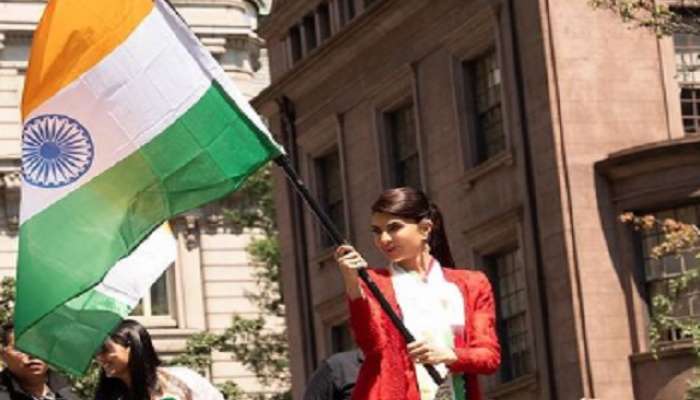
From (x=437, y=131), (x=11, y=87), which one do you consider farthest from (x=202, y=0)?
(x=437, y=131)

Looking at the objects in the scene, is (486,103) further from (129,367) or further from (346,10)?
(129,367)

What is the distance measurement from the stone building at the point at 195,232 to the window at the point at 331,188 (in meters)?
17.3

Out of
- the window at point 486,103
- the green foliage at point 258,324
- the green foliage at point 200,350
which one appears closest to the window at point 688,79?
the window at point 486,103

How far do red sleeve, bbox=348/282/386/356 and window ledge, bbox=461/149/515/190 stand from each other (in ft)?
89.3

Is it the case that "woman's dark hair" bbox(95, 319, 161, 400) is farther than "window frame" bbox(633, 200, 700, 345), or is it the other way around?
"window frame" bbox(633, 200, 700, 345)

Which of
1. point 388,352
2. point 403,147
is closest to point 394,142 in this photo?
point 403,147

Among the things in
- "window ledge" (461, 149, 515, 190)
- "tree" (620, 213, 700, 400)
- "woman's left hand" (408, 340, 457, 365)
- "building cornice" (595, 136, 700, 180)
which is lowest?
"woman's left hand" (408, 340, 457, 365)

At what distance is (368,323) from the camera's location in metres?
11.4

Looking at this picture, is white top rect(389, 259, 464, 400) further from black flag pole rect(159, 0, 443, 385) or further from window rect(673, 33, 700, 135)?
window rect(673, 33, 700, 135)

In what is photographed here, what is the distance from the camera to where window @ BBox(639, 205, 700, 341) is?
3625cm

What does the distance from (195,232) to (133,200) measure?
54433 millimetres

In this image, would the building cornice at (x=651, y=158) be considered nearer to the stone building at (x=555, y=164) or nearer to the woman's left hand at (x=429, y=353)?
the stone building at (x=555, y=164)

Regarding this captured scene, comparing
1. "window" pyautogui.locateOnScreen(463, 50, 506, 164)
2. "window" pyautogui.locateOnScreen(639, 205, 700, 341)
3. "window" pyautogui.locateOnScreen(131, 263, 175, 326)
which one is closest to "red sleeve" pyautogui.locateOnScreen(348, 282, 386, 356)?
"window" pyautogui.locateOnScreen(639, 205, 700, 341)

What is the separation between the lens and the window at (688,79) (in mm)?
38125
